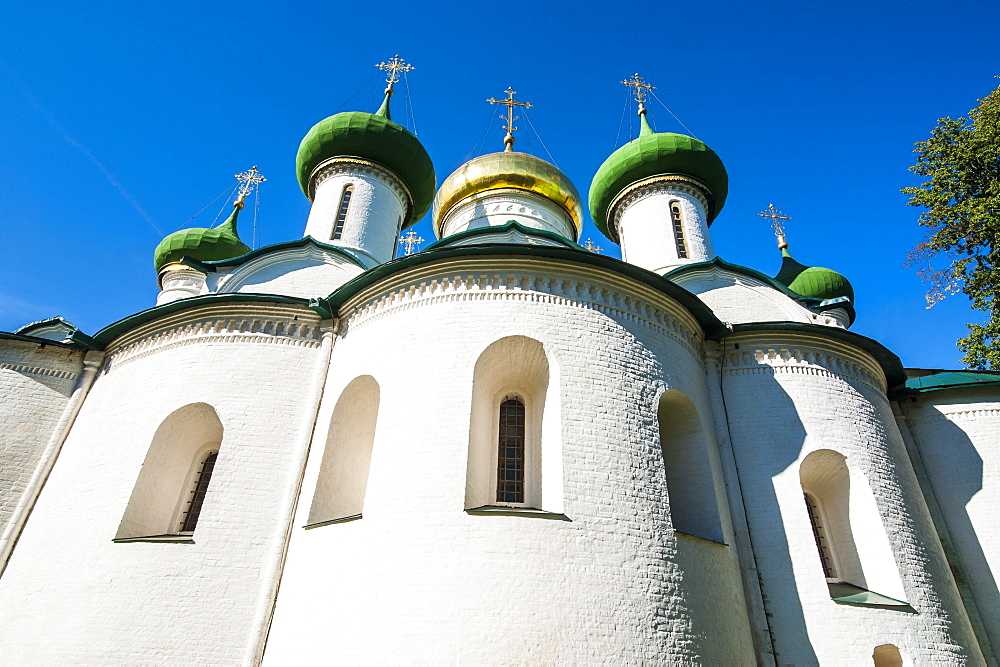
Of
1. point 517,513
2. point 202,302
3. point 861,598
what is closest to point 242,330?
point 202,302

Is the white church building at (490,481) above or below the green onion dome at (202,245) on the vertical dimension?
below

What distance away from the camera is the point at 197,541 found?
6402mm

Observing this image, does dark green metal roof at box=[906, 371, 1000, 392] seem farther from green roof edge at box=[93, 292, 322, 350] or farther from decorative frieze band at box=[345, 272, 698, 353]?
green roof edge at box=[93, 292, 322, 350]

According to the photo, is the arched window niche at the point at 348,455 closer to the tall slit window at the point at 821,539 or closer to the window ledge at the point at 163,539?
the window ledge at the point at 163,539

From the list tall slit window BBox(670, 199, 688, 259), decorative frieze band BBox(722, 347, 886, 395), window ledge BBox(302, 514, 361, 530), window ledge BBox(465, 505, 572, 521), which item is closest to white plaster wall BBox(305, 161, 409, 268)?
tall slit window BBox(670, 199, 688, 259)

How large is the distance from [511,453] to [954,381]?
288 inches

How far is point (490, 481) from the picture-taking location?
640 cm

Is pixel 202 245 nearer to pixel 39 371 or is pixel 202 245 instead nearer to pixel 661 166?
pixel 39 371

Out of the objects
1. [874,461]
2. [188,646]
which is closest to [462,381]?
[188,646]

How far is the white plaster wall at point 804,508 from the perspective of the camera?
250 inches

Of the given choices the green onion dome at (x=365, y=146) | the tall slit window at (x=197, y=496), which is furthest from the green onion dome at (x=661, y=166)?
the tall slit window at (x=197, y=496)

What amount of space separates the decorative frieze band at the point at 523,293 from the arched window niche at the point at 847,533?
9.57 ft

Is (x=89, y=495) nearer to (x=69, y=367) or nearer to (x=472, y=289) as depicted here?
(x=69, y=367)

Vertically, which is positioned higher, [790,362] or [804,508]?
[790,362]
